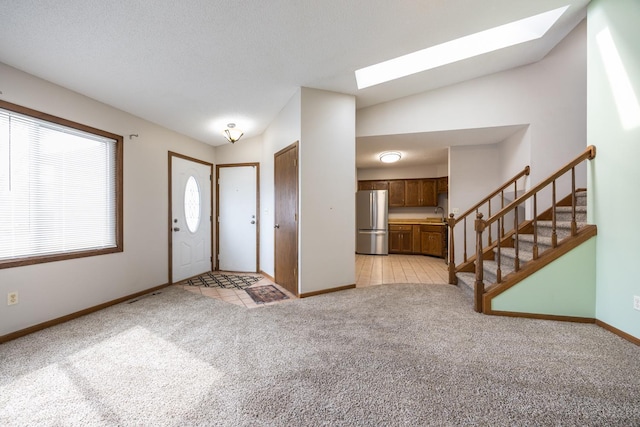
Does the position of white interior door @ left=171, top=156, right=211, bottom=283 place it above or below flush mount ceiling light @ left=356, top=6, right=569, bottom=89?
below

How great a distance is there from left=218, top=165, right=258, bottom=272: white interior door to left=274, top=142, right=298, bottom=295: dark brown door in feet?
3.01

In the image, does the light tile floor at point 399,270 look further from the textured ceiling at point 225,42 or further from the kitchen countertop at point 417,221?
the textured ceiling at point 225,42

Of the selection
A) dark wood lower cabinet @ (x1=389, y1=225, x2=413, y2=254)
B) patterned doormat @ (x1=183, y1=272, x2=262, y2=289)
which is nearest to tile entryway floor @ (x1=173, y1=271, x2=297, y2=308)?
patterned doormat @ (x1=183, y1=272, x2=262, y2=289)

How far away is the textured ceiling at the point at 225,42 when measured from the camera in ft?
6.11

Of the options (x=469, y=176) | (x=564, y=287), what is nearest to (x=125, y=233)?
(x=564, y=287)

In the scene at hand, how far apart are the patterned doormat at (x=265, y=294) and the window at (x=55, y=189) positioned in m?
1.75

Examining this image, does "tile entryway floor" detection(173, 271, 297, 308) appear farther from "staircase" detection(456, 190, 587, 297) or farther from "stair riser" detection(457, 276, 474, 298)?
"staircase" detection(456, 190, 587, 297)

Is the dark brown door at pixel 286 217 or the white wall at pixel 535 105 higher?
the white wall at pixel 535 105

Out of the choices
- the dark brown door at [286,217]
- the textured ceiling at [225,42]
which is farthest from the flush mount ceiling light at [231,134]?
the dark brown door at [286,217]

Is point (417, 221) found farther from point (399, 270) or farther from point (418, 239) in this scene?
point (399, 270)

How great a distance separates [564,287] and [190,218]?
16.2ft

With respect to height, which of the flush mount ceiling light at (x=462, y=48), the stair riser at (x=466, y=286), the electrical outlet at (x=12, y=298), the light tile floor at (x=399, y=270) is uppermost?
the flush mount ceiling light at (x=462, y=48)

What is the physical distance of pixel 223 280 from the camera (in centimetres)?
420

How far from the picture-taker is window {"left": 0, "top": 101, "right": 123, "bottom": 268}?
2.33 m
